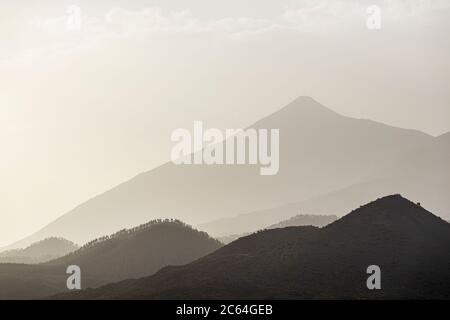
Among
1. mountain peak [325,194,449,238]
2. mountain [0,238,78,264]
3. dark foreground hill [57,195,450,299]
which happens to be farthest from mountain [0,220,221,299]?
mountain [0,238,78,264]

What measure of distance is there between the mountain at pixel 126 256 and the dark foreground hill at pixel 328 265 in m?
18.6

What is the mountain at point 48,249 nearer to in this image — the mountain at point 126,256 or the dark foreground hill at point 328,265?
the mountain at point 126,256

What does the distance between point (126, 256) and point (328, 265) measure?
4077 centimetres

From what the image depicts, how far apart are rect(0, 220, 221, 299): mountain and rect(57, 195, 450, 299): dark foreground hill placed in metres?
18.6

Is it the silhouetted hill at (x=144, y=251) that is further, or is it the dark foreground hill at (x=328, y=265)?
the silhouetted hill at (x=144, y=251)

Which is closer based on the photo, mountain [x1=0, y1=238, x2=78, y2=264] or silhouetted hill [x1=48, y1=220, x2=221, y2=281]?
silhouetted hill [x1=48, y1=220, x2=221, y2=281]

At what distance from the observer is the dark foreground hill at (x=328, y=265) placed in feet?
149

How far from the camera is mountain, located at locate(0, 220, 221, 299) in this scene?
69.5 meters

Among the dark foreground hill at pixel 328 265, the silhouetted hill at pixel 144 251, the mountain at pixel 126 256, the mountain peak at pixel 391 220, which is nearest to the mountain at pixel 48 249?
the mountain at pixel 126 256

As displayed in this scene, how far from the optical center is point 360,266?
50094 mm

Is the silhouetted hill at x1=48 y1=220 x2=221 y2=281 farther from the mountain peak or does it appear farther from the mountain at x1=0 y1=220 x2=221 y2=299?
the mountain peak

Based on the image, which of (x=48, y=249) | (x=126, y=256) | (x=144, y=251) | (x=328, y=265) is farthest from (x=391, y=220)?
(x=48, y=249)
